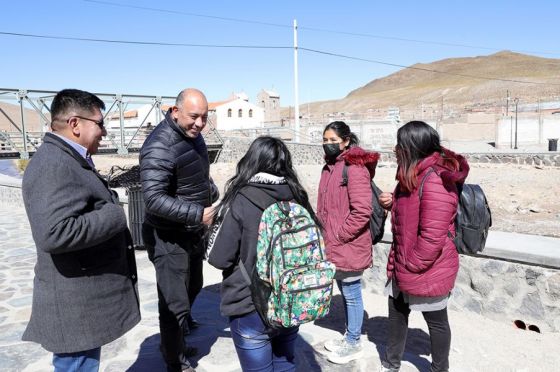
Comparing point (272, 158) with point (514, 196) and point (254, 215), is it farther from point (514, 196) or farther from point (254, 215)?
point (514, 196)

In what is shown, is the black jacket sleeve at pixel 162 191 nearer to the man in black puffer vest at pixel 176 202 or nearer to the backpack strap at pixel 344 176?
the man in black puffer vest at pixel 176 202

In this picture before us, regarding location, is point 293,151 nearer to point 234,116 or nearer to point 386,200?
point 386,200

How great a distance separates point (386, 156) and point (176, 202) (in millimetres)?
22901

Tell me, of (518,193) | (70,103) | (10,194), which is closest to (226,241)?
(70,103)

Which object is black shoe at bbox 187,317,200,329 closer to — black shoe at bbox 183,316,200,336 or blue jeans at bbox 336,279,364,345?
black shoe at bbox 183,316,200,336

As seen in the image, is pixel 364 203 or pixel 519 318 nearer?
pixel 364 203

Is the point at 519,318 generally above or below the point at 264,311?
below

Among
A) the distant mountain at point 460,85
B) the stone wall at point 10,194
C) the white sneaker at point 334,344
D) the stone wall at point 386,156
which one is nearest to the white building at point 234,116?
the distant mountain at point 460,85

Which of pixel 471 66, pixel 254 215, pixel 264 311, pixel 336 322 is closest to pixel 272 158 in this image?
pixel 254 215

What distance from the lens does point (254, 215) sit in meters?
2.07

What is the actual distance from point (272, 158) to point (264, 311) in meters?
0.68

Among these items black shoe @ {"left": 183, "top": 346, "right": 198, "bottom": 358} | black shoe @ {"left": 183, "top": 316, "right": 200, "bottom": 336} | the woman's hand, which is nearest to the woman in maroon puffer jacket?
the woman's hand

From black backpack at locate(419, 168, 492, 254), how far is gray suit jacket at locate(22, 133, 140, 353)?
182 cm

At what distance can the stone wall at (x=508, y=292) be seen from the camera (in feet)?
11.9
